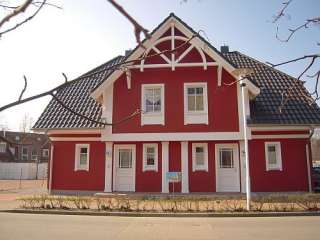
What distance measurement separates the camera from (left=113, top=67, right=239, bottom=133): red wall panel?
19984mm

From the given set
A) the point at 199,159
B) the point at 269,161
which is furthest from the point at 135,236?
the point at 269,161

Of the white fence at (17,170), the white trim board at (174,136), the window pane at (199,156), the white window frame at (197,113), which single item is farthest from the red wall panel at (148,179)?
the white fence at (17,170)

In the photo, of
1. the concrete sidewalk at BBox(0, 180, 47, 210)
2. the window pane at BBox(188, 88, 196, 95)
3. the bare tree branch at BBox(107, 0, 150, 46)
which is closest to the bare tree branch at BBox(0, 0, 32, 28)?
the bare tree branch at BBox(107, 0, 150, 46)

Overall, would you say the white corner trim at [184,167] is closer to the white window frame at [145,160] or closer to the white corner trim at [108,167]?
the white window frame at [145,160]

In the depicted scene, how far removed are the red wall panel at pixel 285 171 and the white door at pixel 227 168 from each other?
0.80m

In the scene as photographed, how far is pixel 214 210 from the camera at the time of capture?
46.2 ft

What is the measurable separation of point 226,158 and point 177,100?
4.05 m

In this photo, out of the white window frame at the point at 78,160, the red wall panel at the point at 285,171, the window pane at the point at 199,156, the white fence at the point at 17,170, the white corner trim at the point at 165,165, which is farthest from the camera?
the white fence at the point at 17,170

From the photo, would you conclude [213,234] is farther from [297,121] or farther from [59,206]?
[297,121]

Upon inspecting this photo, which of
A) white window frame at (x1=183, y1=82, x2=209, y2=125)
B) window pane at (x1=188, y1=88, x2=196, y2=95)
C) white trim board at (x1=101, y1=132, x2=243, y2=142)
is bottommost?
white trim board at (x1=101, y1=132, x2=243, y2=142)

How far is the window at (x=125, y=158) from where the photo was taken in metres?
20.8

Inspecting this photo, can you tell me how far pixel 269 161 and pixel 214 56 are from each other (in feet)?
20.6

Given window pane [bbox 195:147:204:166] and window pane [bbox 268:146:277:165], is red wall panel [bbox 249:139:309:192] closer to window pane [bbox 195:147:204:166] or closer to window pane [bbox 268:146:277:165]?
window pane [bbox 268:146:277:165]

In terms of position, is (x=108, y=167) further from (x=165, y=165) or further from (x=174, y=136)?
(x=174, y=136)
